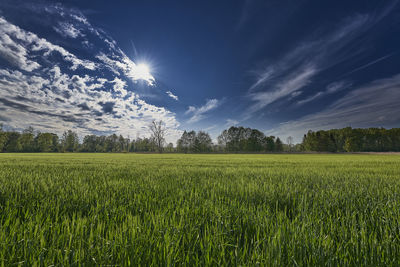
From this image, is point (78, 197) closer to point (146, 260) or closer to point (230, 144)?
point (146, 260)

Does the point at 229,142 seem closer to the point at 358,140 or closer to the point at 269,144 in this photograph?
the point at 269,144

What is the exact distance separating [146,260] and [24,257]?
0.79m

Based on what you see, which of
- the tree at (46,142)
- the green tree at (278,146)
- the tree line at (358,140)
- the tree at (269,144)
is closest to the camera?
the tree line at (358,140)

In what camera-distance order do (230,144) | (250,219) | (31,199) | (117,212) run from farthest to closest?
(230,144) → (31,199) → (117,212) → (250,219)

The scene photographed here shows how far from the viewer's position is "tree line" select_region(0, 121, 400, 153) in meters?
77.0

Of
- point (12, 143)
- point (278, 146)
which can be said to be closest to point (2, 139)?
point (12, 143)

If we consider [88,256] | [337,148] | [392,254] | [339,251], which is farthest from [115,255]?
[337,148]

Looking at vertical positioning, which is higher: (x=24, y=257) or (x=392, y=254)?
(x=24, y=257)

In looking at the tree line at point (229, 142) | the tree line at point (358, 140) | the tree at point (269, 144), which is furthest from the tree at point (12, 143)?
the tree line at point (358, 140)

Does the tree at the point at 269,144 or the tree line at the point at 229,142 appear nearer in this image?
the tree line at the point at 229,142

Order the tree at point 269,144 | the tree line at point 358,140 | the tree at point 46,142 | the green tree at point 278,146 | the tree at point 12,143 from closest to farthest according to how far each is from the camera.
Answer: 1. the tree line at point 358,140
2. the tree at point 12,143
3. the tree at point 46,142
4. the tree at point 269,144
5. the green tree at point 278,146

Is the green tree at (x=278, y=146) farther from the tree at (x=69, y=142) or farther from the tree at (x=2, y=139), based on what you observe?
the tree at (x=2, y=139)

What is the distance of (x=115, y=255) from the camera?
3.61 feet

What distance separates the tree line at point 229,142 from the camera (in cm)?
7700
